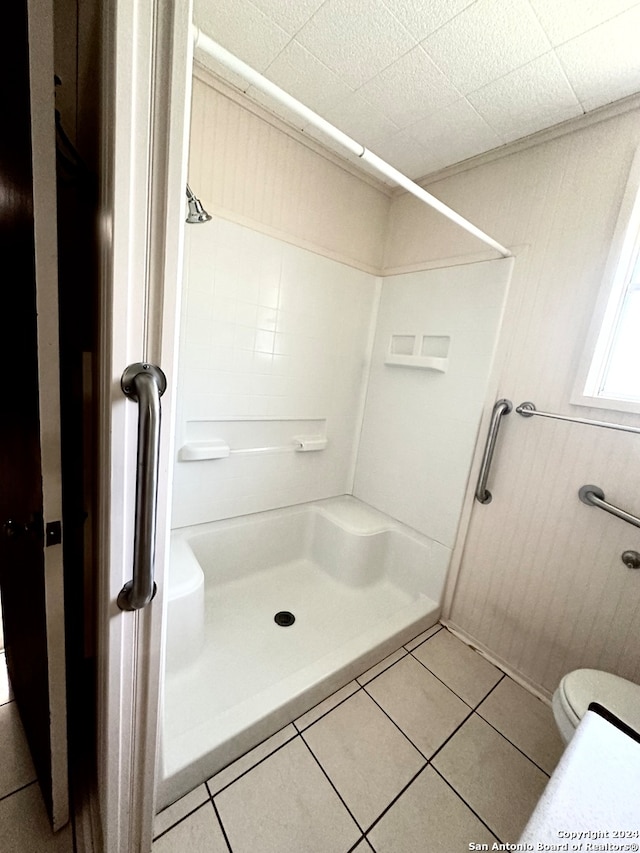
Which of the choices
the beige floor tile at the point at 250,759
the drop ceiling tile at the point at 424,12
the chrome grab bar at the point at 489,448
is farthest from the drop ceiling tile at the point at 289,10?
the beige floor tile at the point at 250,759

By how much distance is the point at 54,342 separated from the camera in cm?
64

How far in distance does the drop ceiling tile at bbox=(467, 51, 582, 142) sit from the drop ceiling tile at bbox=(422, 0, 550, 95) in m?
0.05

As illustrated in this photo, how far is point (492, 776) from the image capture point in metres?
1.15

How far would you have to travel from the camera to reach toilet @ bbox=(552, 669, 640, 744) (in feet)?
3.20

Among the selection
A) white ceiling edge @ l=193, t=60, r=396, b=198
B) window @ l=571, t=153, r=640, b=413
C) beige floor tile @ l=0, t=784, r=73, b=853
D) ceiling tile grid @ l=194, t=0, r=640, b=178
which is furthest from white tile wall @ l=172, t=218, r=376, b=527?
window @ l=571, t=153, r=640, b=413

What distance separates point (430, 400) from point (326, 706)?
4.98 feet

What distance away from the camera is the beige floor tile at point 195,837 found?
35.0 inches

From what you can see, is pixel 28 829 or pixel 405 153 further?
pixel 405 153

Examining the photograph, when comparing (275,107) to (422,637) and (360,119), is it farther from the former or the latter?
(422,637)

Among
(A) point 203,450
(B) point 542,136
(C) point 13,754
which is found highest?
(B) point 542,136

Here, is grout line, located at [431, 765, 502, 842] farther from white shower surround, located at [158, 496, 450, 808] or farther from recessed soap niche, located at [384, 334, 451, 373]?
recessed soap niche, located at [384, 334, 451, 373]

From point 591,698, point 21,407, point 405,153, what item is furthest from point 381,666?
point 405,153

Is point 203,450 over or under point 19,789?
over

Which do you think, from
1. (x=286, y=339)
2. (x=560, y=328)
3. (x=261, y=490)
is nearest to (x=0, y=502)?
(x=261, y=490)
